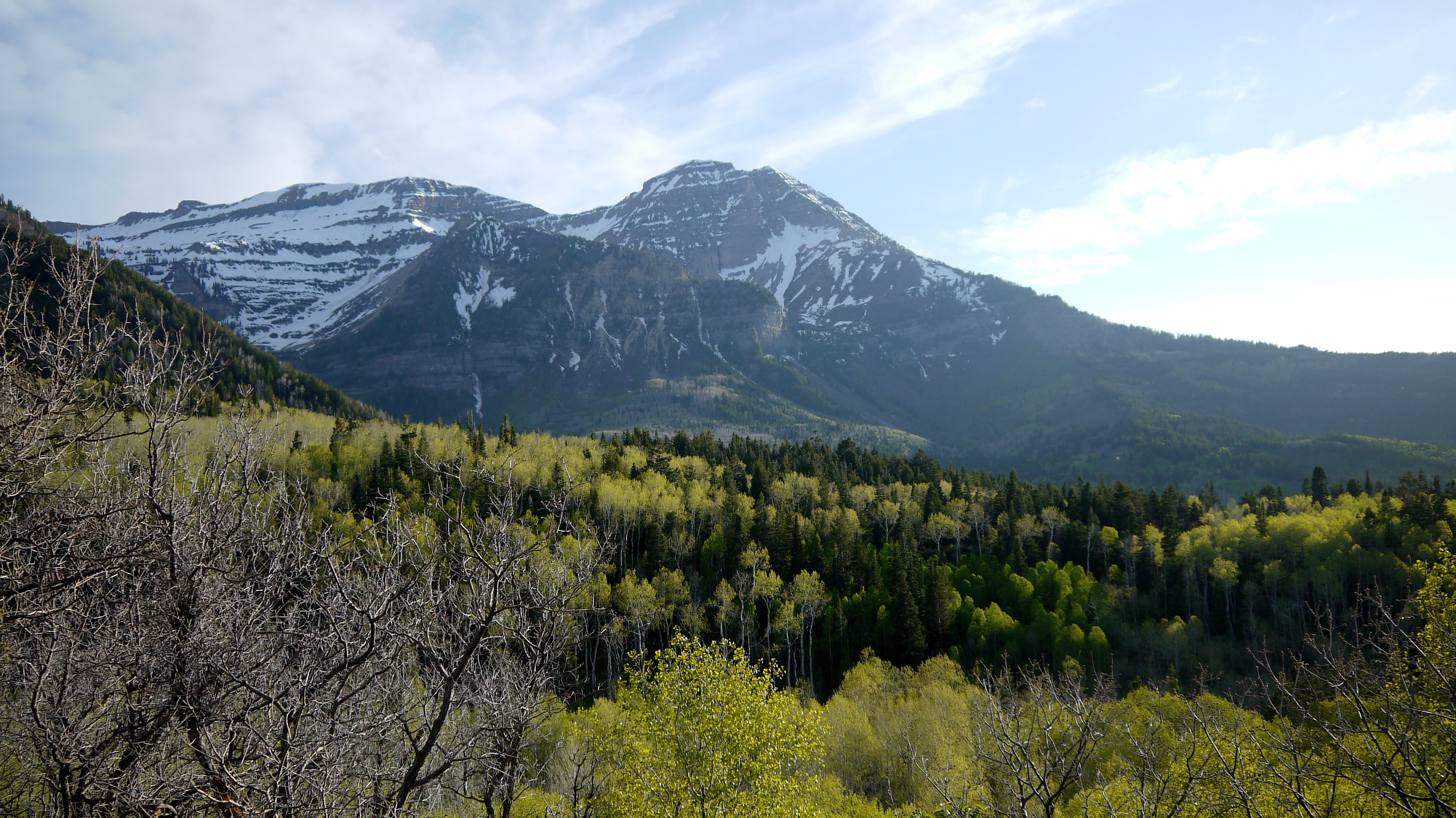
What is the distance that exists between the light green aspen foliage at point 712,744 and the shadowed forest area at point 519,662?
127mm

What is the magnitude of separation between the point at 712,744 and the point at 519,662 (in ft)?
59.7

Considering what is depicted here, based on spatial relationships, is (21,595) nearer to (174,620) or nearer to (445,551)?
(174,620)

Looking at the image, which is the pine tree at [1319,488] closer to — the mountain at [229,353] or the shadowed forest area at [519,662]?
the shadowed forest area at [519,662]

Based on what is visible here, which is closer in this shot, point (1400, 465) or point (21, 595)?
point (21, 595)

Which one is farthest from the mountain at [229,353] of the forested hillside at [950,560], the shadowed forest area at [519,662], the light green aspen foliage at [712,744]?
the light green aspen foliage at [712,744]

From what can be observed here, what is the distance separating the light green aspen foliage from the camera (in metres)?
18.1

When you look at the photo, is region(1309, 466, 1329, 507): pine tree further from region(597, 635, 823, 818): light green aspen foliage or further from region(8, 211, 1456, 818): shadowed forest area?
region(597, 635, 823, 818): light green aspen foliage

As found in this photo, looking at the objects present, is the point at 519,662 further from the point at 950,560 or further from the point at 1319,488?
the point at 1319,488

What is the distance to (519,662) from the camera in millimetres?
33750

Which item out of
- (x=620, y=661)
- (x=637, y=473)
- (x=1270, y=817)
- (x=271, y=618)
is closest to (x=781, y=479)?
(x=637, y=473)

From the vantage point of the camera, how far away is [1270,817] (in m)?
20.5

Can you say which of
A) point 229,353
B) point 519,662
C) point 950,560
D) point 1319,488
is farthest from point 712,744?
point 229,353

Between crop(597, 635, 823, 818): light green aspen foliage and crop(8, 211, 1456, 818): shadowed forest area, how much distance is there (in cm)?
13

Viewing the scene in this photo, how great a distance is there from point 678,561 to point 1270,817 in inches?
2308
